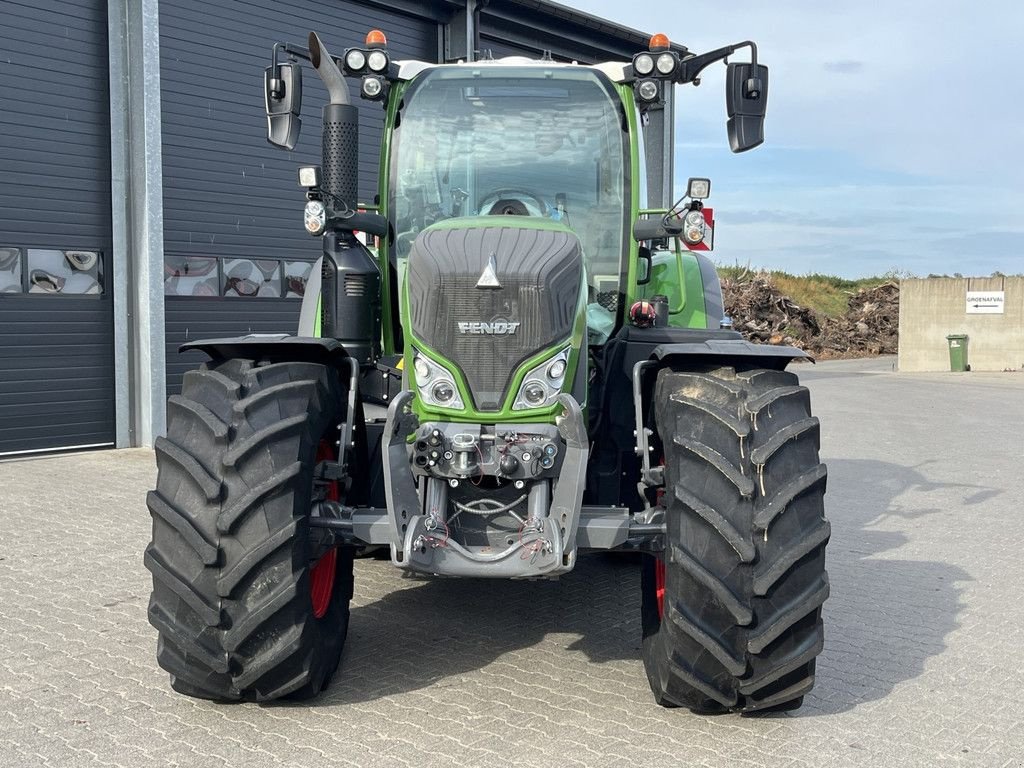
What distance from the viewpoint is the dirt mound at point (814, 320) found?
1256 inches

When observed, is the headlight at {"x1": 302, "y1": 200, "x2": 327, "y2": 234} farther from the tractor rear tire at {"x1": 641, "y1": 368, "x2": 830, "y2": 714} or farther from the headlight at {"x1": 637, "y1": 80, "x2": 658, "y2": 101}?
the tractor rear tire at {"x1": 641, "y1": 368, "x2": 830, "y2": 714}

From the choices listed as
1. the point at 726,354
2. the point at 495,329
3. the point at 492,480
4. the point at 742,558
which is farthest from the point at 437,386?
the point at 742,558

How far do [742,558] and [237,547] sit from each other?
70.9 inches

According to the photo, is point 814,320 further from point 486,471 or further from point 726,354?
point 486,471

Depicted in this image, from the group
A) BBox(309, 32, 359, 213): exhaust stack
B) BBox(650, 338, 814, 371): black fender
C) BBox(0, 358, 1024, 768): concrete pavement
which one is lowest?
BBox(0, 358, 1024, 768): concrete pavement

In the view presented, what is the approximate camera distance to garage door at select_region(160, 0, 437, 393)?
1205 cm

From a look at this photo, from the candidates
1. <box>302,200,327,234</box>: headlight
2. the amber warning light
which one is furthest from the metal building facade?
<box>302,200,327,234</box>: headlight

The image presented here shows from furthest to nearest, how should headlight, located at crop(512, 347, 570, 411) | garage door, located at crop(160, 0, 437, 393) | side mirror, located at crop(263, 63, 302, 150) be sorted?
garage door, located at crop(160, 0, 437, 393), side mirror, located at crop(263, 63, 302, 150), headlight, located at crop(512, 347, 570, 411)

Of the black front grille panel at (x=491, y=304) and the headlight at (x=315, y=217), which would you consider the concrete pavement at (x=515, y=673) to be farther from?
the headlight at (x=315, y=217)

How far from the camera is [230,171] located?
12602mm

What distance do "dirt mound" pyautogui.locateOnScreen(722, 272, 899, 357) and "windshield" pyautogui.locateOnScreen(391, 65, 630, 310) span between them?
25.8 meters

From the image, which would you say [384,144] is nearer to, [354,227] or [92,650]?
[354,227]

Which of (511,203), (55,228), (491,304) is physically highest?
(55,228)

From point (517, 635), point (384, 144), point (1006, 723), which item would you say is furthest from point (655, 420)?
point (384, 144)
